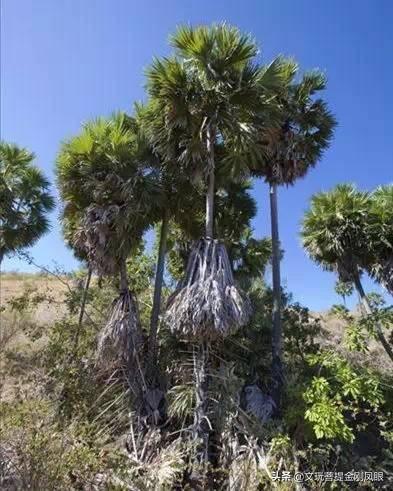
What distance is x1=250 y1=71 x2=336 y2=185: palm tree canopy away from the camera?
1151 cm

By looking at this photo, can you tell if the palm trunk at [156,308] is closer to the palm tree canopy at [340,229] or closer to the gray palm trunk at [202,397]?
the gray palm trunk at [202,397]

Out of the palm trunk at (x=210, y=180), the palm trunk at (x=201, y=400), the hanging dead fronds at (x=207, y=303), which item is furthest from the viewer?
the palm trunk at (x=210, y=180)

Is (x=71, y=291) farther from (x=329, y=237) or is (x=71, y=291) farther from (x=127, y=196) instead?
(x=329, y=237)

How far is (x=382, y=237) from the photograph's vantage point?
43.0 feet

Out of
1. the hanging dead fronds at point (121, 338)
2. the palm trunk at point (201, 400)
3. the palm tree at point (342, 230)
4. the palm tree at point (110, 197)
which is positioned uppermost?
the palm tree at point (342, 230)

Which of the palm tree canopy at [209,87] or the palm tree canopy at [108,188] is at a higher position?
the palm tree canopy at [209,87]

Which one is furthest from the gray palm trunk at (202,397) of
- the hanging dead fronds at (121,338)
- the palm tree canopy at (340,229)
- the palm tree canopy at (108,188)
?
the palm tree canopy at (340,229)

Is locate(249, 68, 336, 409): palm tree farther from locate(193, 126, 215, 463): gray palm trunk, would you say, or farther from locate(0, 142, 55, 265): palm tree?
locate(0, 142, 55, 265): palm tree

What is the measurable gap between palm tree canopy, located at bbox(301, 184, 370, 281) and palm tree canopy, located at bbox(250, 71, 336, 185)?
8.09 ft

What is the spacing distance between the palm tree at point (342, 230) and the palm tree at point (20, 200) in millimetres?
9328

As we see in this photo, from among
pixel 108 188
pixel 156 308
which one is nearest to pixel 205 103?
pixel 108 188

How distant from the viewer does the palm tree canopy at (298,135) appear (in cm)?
1151

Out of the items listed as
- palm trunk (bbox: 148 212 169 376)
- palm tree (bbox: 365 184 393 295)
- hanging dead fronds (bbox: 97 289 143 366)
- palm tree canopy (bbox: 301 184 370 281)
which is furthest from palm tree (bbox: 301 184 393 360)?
hanging dead fronds (bbox: 97 289 143 366)

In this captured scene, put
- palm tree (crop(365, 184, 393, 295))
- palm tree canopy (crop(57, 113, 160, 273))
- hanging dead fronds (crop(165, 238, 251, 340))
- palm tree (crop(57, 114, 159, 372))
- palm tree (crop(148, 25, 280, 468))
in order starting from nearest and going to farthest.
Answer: hanging dead fronds (crop(165, 238, 251, 340)), palm tree (crop(148, 25, 280, 468)), palm tree (crop(57, 114, 159, 372)), palm tree canopy (crop(57, 113, 160, 273)), palm tree (crop(365, 184, 393, 295))
